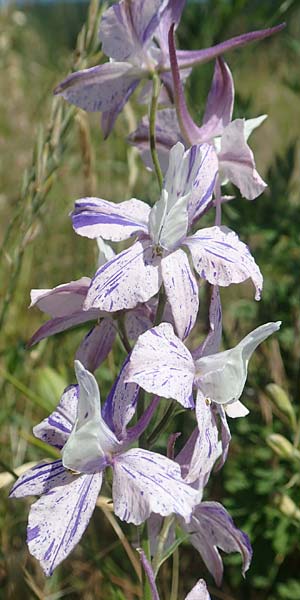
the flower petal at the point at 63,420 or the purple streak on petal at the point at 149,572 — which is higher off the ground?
the flower petal at the point at 63,420

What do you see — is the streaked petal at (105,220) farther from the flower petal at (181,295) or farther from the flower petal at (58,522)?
the flower petal at (58,522)

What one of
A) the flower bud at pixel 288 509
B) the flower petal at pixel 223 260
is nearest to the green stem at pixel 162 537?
the flower petal at pixel 223 260

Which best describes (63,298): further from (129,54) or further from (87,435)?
(129,54)

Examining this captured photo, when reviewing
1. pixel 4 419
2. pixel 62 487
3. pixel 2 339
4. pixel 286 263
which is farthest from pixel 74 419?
pixel 2 339

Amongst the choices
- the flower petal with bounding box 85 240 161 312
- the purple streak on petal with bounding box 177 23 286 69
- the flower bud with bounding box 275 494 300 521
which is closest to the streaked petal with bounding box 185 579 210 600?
the flower petal with bounding box 85 240 161 312

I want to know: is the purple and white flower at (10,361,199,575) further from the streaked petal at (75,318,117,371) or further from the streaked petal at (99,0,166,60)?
the streaked petal at (99,0,166,60)

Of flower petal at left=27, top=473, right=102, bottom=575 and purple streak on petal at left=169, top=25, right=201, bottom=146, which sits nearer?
flower petal at left=27, top=473, right=102, bottom=575

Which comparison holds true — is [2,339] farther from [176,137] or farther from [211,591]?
[176,137]
